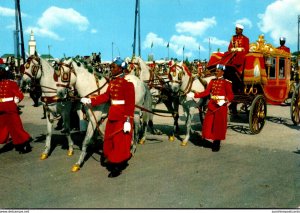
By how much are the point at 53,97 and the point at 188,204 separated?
4.19 m

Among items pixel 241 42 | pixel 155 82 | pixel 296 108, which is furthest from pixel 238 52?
pixel 296 108

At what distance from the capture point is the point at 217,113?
833cm

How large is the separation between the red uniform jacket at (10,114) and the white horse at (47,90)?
398 mm

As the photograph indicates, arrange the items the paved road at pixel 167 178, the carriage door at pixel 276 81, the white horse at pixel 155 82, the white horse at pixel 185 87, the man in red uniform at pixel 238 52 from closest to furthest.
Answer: the paved road at pixel 167 178
the white horse at pixel 185 87
the white horse at pixel 155 82
the man in red uniform at pixel 238 52
the carriage door at pixel 276 81

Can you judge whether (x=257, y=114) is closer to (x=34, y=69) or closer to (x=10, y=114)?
(x=34, y=69)

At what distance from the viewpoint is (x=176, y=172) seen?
6609mm

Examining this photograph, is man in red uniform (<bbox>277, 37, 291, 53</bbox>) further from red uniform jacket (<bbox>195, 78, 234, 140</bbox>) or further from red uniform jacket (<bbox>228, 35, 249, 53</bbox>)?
red uniform jacket (<bbox>195, 78, 234, 140</bbox>)

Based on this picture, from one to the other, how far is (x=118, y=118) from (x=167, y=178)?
1420mm

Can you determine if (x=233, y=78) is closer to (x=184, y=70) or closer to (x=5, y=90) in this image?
(x=184, y=70)

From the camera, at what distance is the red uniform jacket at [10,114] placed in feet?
26.3

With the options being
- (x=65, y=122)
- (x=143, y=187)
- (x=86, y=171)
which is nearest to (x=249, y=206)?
(x=143, y=187)

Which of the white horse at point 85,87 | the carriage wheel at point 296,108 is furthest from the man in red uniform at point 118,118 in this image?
the carriage wheel at point 296,108

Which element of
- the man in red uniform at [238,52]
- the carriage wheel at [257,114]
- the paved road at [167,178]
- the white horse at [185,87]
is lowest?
the paved road at [167,178]

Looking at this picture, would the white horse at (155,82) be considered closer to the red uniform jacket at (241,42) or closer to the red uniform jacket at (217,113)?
the red uniform jacket at (217,113)
